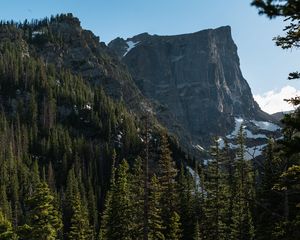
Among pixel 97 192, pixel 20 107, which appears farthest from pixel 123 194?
pixel 20 107

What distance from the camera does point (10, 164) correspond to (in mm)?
138000

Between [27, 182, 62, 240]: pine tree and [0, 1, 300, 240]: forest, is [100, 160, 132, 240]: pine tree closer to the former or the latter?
[0, 1, 300, 240]: forest

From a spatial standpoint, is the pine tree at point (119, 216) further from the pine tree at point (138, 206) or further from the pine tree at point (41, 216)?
the pine tree at point (41, 216)

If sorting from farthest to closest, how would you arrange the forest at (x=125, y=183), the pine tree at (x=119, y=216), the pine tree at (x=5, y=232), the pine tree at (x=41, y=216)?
the pine tree at (x=119, y=216)
the pine tree at (x=5, y=232)
the pine tree at (x=41, y=216)
the forest at (x=125, y=183)

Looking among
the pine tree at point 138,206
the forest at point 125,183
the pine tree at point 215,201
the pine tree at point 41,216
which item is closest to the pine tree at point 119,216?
the forest at point 125,183

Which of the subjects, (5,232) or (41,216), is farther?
(5,232)

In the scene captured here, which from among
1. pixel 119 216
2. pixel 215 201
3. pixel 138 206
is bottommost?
pixel 119 216

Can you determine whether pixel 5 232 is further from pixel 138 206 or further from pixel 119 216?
pixel 138 206

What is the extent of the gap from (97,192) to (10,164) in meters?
26.5

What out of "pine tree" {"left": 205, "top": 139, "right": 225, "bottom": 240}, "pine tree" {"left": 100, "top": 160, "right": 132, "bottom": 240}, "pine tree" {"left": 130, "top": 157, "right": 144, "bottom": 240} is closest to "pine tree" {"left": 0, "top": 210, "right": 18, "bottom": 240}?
"pine tree" {"left": 100, "top": 160, "right": 132, "bottom": 240}

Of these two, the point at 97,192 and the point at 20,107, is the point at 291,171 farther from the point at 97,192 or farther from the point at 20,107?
the point at 20,107

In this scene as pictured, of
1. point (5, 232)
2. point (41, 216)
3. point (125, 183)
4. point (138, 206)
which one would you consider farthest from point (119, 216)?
point (138, 206)

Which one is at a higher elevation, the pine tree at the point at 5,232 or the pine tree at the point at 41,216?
the pine tree at the point at 41,216

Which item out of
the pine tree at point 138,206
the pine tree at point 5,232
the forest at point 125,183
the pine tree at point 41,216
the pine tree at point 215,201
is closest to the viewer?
the forest at point 125,183
